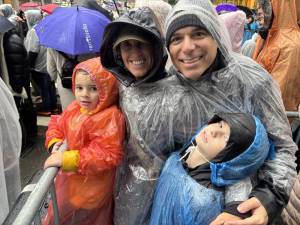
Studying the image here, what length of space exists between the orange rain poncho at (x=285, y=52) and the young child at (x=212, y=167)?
5.35 ft

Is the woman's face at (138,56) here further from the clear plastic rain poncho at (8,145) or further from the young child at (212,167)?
the clear plastic rain poncho at (8,145)

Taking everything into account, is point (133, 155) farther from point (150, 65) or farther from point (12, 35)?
point (12, 35)

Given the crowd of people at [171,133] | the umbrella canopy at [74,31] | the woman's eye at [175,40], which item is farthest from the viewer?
the umbrella canopy at [74,31]

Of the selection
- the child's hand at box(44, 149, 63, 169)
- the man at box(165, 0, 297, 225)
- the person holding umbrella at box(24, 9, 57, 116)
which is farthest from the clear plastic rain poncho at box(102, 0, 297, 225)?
the person holding umbrella at box(24, 9, 57, 116)

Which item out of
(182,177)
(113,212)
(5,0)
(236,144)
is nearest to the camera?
(236,144)

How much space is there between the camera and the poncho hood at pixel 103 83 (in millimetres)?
1684

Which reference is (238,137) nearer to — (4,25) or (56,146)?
(56,146)

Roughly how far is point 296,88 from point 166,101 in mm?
1837

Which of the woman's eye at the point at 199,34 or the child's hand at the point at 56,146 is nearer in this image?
the woman's eye at the point at 199,34

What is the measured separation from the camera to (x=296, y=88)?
2932 mm

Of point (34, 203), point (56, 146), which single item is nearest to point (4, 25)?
point (56, 146)

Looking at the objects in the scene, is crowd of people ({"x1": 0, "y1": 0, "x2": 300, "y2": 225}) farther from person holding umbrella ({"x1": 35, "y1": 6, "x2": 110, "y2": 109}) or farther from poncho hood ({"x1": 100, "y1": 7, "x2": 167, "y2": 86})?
person holding umbrella ({"x1": 35, "y1": 6, "x2": 110, "y2": 109})

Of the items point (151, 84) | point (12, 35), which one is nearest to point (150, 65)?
point (151, 84)

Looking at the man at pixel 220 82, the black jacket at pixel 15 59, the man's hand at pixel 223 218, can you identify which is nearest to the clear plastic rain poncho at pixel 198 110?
the man at pixel 220 82
